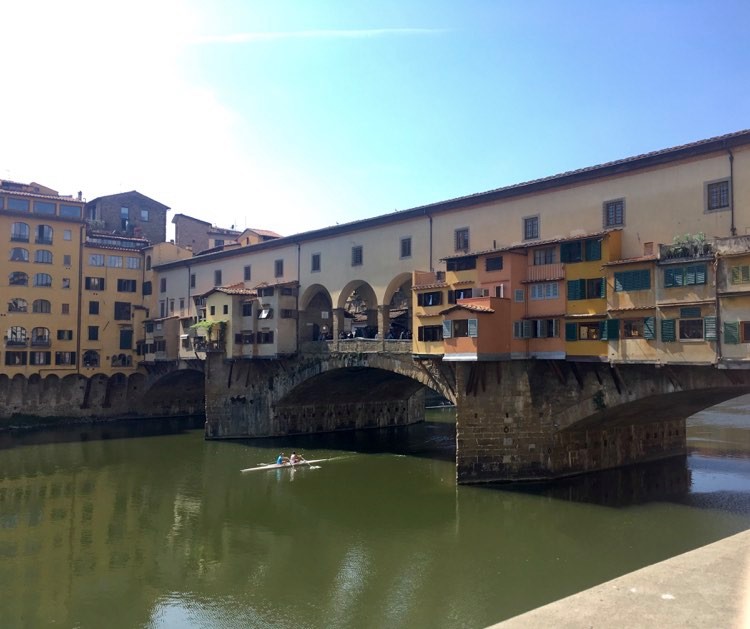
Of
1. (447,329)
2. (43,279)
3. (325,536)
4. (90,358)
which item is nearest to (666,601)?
(325,536)

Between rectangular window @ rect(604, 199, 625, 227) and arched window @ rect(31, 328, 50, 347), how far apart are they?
157 feet

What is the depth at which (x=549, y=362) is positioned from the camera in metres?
29.8

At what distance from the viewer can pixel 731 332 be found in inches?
896

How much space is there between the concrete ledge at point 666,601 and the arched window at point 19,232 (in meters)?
57.8

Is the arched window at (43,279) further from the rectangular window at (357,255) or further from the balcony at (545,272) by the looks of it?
the balcony at (545,272)

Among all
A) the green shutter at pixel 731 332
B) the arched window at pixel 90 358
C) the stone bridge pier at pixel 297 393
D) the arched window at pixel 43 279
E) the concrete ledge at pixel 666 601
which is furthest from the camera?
the arched window at pixel 90 358

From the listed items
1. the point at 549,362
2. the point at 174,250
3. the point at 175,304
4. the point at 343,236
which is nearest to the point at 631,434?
the point at 549,362

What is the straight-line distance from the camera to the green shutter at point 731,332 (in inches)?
890

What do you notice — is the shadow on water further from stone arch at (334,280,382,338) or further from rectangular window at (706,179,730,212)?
rectangular window at (706,179,730,212)

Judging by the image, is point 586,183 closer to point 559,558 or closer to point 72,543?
point 559,558

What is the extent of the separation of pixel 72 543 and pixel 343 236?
941 inches

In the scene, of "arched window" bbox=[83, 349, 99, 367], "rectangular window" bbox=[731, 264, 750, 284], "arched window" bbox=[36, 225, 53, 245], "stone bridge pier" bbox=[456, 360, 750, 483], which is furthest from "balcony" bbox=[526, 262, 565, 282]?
"arched window" bbox=[36, 225, 53, 245]

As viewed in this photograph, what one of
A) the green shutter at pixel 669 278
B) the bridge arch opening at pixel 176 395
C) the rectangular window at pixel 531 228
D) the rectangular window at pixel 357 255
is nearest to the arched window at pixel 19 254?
the bridge arch opening at pixel 176 395

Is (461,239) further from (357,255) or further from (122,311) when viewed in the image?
(122,311)
